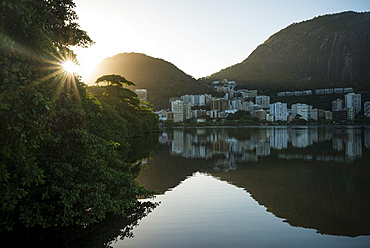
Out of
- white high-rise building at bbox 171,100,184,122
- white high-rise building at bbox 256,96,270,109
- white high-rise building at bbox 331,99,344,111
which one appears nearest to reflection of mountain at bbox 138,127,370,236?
white high-rise building at bbox 171,100,184,122

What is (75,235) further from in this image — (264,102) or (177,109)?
(264,102)

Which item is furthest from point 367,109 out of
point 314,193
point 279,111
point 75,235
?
point 75,235

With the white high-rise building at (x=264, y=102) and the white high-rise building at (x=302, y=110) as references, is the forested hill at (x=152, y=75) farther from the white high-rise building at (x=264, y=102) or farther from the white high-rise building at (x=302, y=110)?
the white high-rise building at (x=302, y=110)

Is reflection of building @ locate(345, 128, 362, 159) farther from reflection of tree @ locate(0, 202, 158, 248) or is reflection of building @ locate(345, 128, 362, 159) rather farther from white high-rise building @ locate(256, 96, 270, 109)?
white high-rise building @ locate(256, 96, 270, 109)

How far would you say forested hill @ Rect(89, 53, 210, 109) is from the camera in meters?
158

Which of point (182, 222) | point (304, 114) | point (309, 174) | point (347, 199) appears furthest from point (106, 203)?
point (304, 114)

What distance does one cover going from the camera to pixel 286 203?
30.0ft

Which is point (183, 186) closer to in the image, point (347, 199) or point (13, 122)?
point (347, 199)

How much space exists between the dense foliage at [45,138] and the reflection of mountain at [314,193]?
4216mm

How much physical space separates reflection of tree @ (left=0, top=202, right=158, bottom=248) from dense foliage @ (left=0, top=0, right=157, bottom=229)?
0.22 meters

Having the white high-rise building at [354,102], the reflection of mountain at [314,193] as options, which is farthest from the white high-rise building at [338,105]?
the reflection of mountain at [314,193]

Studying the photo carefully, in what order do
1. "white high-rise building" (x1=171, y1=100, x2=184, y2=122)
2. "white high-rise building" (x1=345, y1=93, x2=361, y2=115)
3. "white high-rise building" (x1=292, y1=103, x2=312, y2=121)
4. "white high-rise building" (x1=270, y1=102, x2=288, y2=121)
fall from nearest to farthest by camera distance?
"white high-rise building" (x1=171, y1=100, x2=184, y2=122)
"white high-rise building" (x1=345, y1=93, x2=361, y2=115)
"white high-rise building" (x1=292, y1=103, x2=312, y2=121)
"white high-rise building" (x1=270, y1=102, x2=288, y2=121)

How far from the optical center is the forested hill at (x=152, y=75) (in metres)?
158

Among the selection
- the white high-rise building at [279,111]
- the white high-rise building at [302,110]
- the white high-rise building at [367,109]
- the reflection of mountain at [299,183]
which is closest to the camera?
the reflection of mountain at [299,183]
